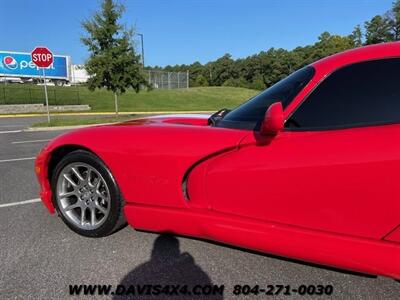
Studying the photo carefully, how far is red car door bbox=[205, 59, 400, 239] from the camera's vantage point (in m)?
2.19

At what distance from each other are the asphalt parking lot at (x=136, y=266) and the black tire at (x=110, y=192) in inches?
3.5

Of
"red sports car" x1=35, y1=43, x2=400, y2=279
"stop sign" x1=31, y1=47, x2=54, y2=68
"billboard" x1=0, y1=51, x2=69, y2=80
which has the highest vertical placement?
"billboard" x1=0, y1=51, x2=69, y2=80

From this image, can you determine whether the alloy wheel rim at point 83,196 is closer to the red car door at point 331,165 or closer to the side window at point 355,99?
the red car door at point 331,165

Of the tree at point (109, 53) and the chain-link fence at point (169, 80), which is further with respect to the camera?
the chain-link fence at point (169, 80)

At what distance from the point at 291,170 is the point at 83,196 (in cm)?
180

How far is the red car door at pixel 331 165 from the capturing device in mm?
2188

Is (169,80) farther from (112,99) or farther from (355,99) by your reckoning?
(355,99)

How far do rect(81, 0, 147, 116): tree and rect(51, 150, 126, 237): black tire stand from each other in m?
15.6

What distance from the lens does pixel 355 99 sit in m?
2.41

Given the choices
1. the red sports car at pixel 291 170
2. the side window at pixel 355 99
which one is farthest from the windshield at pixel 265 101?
the side window at pixel 355 99

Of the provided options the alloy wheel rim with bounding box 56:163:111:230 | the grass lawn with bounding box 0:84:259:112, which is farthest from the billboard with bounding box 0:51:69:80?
the alloy wheel rim with bounding box 56:163:111:230

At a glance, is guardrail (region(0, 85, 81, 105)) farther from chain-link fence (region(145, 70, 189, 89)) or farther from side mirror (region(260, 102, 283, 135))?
side mirror (region(260, 102, 283, 135))

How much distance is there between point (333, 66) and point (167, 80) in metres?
55.1

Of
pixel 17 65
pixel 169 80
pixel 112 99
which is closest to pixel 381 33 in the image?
pixel 112 99
